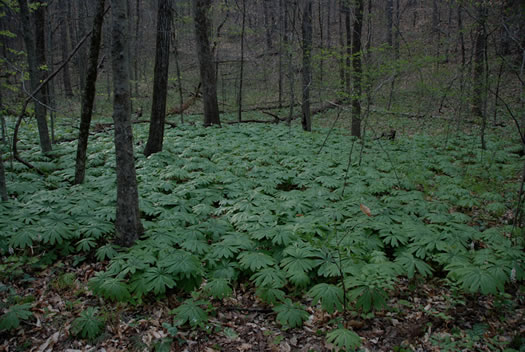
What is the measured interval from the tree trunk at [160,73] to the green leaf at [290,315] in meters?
6.65

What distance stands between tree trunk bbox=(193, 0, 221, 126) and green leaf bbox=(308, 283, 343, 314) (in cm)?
1087

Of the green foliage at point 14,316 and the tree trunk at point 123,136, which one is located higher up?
the tree trunk at point 123,136

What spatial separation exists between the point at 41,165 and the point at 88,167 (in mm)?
1026

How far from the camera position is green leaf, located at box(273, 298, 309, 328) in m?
3.24

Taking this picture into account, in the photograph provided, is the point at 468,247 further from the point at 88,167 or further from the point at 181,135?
the point at 181,135

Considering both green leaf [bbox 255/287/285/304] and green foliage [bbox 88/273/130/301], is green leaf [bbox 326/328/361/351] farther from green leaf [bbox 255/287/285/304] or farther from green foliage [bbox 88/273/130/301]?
green foliage [bbox 88/273/130/301]

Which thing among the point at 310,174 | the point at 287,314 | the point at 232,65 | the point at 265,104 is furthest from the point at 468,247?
the point at 232,65

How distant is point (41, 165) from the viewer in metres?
7.52

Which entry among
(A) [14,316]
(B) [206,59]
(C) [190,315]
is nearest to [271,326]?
(C) [190,315]

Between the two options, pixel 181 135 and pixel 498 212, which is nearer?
pixel 498 212

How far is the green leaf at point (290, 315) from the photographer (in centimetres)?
324

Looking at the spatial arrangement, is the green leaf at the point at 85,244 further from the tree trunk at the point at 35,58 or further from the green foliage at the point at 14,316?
the tree trunk at the point at 35,58

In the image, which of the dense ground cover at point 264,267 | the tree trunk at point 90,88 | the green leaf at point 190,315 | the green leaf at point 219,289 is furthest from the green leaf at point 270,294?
the tree trunk at point 90,88

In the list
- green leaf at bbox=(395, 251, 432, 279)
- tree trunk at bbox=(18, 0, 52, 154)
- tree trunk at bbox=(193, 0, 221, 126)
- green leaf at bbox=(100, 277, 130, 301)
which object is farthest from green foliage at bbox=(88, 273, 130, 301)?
tree trunk at bbox=(193, 0, 221, 126)
